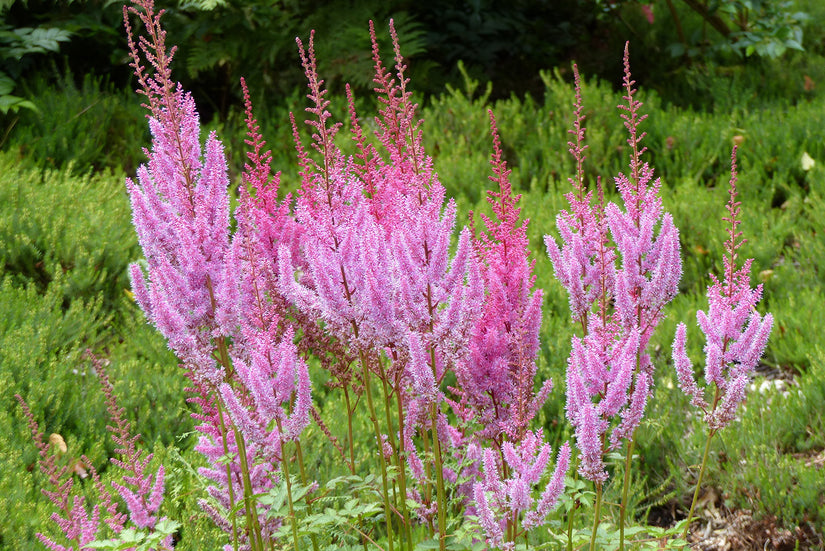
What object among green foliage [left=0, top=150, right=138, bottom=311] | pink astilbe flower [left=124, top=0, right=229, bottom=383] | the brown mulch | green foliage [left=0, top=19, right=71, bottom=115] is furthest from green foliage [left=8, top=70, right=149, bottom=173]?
the brown mulch

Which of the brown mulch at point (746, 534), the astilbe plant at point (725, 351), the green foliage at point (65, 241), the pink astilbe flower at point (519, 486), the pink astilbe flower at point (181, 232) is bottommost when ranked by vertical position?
the brown mulch at point (746, 534)

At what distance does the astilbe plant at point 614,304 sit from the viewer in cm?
167

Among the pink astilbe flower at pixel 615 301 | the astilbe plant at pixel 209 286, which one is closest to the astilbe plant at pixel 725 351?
the pink astilbe flower at pixel 615 301

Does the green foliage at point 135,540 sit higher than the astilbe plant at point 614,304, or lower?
lower

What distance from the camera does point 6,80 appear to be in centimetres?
598

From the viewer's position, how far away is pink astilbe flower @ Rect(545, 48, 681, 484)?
5.47 ft

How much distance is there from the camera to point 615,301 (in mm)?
1923

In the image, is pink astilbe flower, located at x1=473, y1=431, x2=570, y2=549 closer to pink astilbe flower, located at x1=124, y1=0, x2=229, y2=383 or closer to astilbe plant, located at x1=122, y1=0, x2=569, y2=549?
astilbe plant, located at x1=122, y1=0, x2=569, y2=549

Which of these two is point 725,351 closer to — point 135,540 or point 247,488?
point 247,488

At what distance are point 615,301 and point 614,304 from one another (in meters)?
0.04

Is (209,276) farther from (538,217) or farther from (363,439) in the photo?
(538,217)

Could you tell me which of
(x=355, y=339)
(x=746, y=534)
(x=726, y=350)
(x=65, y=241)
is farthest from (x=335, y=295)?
(x=65, y=241)

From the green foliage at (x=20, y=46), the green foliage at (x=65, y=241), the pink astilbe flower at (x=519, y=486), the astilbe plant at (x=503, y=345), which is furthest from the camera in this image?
the green foliage at (x=20, y=46)

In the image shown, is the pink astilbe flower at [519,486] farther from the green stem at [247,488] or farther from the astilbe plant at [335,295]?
the green stem at [247,488]
